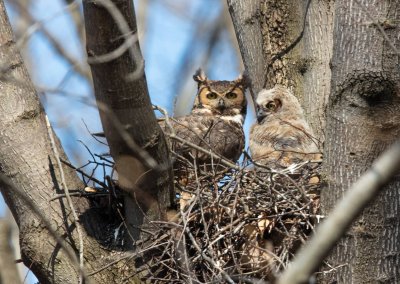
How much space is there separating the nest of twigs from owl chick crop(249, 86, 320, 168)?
58cm

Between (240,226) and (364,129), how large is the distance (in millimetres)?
866

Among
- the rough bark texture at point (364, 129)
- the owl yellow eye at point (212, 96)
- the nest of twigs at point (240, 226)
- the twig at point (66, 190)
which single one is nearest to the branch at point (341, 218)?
the rough bark texture at point (364, 129)

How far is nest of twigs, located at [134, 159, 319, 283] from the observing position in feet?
12.5

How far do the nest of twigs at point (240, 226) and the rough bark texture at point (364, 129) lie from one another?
384 millimetres

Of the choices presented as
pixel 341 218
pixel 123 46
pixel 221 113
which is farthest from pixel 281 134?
pixel 341 218

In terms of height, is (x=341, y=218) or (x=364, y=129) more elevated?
(x=364, y=129)

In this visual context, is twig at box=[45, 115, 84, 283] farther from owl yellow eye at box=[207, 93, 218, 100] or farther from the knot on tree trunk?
owl yellow eye at box=[207, 93, 218, 100]

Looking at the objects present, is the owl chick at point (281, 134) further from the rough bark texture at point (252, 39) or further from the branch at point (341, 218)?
the branch at point (341, 218)

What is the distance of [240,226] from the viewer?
389 centimetres

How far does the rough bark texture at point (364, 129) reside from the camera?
3316mm

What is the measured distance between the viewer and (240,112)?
20.0ft

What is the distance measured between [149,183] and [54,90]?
1.15 metres

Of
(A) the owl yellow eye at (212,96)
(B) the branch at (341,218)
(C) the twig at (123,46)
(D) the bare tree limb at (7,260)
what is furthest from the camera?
(A) the owl yellow eye at (212,96)

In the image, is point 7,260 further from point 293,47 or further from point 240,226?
point 293,47
